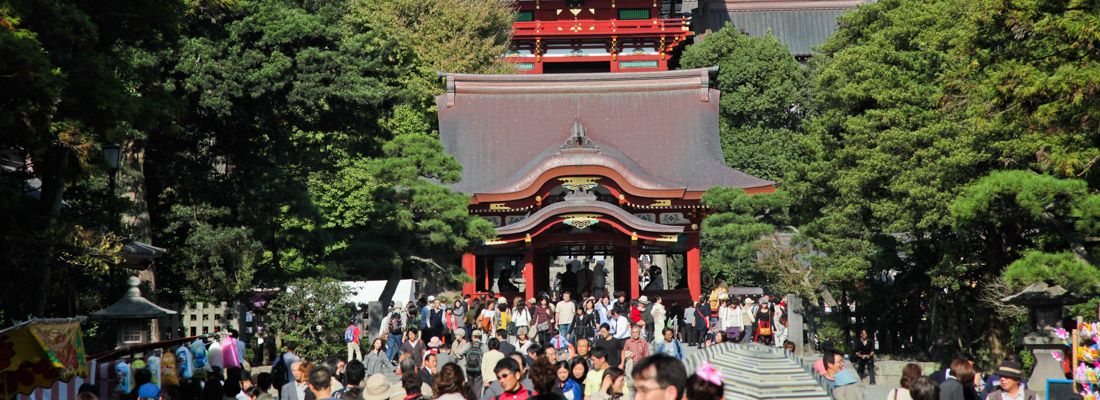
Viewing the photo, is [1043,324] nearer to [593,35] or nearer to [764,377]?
[764,377]

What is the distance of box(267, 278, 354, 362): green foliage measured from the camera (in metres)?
23.0

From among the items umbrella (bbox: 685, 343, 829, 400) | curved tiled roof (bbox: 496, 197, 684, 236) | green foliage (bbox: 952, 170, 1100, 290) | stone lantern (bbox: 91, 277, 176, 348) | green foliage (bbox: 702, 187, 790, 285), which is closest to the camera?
umbrella (bbox: 685, 343, 829, 400)

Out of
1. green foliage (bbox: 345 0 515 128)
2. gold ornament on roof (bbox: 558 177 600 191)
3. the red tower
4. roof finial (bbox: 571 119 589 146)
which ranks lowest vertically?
gold ornament on roof (bbox: 558 177 600 191)

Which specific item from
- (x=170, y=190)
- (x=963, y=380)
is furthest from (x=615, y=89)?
(x=963, y=380)

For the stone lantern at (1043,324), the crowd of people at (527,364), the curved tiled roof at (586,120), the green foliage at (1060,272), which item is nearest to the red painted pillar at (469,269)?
the crowd of people at (527,364)

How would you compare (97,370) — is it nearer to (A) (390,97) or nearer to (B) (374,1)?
(A) (390,97)

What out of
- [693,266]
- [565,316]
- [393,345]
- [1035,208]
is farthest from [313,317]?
[1035,208]

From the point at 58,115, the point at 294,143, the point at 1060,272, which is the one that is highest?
the point at 294,143

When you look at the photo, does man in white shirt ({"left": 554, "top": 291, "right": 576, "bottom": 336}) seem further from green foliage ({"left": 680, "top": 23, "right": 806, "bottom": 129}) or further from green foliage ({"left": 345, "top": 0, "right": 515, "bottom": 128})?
green foliage ({"left": 680, "top": 23, "right": 806, "bottom": 129})

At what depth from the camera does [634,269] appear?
28.9 meters

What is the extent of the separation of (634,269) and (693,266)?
5.29 ft

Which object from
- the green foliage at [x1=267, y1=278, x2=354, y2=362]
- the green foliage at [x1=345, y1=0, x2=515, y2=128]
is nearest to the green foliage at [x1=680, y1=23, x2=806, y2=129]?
the green foliage at [x1=345, y1=0, x2=515, y2=128]

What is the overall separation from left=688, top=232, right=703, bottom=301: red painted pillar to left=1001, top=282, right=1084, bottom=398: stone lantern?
40.7ft

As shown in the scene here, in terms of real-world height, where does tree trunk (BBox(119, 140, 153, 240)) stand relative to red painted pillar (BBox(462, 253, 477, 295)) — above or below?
above
